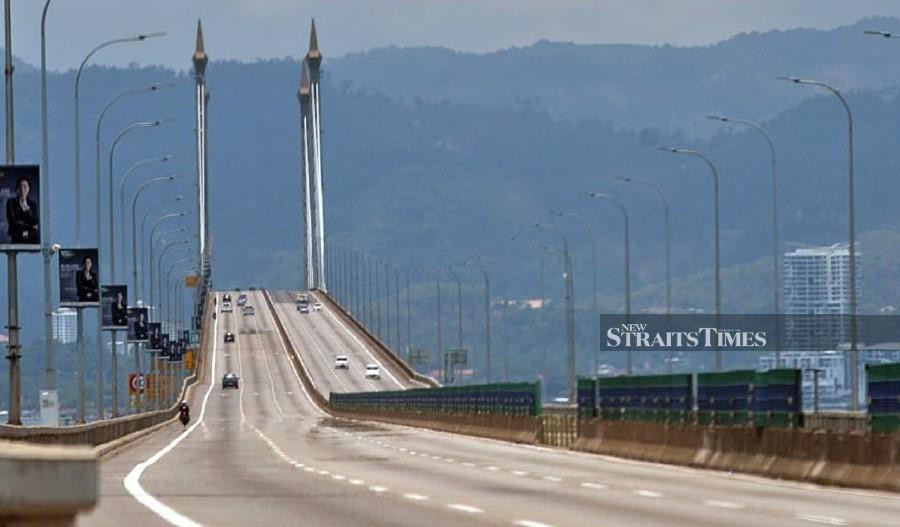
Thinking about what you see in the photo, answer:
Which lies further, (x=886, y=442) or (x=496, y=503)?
(x=886, y=442)

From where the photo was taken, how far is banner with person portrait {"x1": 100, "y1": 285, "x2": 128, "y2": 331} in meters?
79.6

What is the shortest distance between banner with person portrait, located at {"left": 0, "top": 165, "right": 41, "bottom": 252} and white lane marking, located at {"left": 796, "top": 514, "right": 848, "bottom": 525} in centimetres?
2441

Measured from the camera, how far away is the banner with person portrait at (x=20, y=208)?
41750 mm

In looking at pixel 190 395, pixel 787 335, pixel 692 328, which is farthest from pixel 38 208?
pixel 190 395

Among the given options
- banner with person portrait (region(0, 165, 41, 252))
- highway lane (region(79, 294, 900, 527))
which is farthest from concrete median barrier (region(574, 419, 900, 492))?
banner with person portrait (region(0, 165, 41, 252))

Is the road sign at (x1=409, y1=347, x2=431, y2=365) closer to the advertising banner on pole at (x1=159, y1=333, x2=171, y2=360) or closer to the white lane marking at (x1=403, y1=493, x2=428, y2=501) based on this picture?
the advertising banner on pole at (x1=159, y1=333, x2=171, y2=360)

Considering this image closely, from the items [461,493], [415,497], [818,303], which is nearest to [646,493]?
[461,493]

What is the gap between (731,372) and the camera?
33.4 m

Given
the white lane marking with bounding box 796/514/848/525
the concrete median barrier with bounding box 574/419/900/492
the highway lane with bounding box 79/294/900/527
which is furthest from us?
the concrete median barrier with bounding box 574/419/900/492

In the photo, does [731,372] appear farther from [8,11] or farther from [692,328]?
[692,328]

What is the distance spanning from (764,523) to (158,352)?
354ft

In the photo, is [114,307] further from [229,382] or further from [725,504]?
[229,382]

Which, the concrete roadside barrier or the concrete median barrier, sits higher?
the concrete roadside barrier

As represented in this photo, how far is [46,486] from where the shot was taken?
730cm
